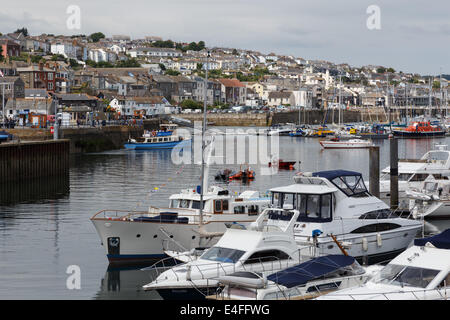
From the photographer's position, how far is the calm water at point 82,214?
24766 millimetres

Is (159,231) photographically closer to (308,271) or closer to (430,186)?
(308,271)

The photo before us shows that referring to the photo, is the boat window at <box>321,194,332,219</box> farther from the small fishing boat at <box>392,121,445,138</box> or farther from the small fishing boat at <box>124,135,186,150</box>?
the small fishing boat at <box>392,121,445,138</box>

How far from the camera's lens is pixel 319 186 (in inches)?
1057

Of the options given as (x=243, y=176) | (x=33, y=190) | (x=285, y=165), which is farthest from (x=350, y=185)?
(x=285, y=165)

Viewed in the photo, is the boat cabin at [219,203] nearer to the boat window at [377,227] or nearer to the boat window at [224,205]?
the boat window at [224,205]

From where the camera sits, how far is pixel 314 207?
86.4 feet

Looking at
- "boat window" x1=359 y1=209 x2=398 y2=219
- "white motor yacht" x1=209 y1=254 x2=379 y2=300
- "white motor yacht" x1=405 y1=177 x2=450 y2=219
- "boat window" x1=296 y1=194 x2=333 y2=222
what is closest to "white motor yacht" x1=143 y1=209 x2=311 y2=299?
"white motor yacht" x1=209 y1=254 x2=379 y2=300

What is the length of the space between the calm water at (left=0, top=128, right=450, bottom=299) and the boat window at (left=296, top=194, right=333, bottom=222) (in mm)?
6079

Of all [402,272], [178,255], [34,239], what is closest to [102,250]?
[34,239]

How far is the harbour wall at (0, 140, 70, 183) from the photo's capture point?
5050 centimetres

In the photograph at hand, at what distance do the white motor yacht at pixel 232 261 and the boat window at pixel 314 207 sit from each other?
11.1ft

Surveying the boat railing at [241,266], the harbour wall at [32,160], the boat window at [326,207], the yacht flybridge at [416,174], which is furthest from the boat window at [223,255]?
the harbour wall at [32,160]
